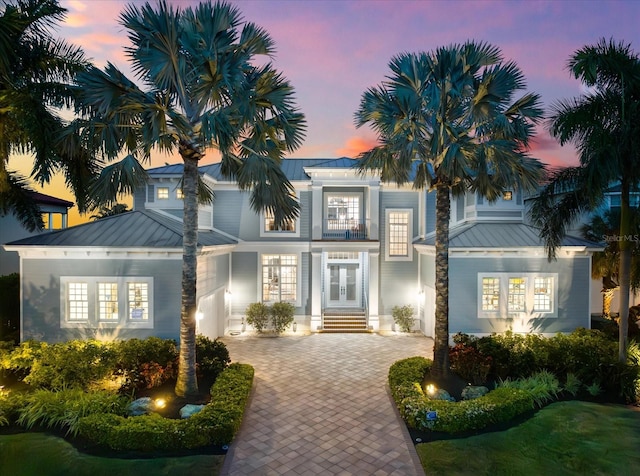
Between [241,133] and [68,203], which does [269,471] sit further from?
[68,203]

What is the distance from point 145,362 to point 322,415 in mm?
5558

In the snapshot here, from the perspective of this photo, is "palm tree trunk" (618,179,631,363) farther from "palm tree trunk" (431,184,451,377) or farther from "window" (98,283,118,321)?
"window" (98,283,118,321)

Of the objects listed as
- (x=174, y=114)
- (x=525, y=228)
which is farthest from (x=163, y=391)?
(x=525, y=228)

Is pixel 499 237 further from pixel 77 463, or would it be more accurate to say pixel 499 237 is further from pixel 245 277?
pixel 77 463

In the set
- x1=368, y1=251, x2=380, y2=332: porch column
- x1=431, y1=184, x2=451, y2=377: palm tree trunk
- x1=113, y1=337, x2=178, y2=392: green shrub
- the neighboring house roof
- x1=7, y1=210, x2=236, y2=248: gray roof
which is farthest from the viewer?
the neighboring house roof

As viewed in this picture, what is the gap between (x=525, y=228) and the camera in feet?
53.8

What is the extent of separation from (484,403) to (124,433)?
320 inches

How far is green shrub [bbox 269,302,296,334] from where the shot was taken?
17516mm

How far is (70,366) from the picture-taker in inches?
400

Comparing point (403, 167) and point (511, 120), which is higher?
point (511, 120)

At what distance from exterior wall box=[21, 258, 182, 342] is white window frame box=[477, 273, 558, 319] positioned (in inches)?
468

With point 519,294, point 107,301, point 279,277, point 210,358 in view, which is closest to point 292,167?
point 279,277

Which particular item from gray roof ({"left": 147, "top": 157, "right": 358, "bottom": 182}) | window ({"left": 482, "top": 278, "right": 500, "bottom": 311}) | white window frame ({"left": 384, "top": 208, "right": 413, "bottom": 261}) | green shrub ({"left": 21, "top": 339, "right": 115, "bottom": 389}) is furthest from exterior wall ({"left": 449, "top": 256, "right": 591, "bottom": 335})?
green shrub ({"left": 21, "top": 339, "right": 115, "bottom": 389})

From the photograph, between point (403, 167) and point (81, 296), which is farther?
point (81, 296)
